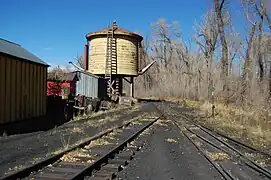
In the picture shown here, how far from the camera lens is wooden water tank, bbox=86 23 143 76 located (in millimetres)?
36344

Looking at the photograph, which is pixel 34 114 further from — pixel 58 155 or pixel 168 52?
pixel 168 52

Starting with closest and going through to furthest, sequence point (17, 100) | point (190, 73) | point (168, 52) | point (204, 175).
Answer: point (204, 175) → point (17, 100) → point (190, 73) → point (168, 52)

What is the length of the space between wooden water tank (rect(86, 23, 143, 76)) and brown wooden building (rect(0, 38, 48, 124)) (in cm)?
1771

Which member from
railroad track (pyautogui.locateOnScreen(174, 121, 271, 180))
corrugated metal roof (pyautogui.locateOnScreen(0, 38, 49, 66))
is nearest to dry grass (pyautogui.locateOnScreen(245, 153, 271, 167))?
railroad track (pyautogui.locateOnScreen(174, 121, 271, 180))

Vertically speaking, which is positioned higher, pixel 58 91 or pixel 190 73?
pixel 190 73

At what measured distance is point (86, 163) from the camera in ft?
25.3

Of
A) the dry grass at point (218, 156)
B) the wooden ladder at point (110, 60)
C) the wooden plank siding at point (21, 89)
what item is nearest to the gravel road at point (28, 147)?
the wooden plank siding at point (21, 89)

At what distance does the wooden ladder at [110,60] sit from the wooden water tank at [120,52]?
1.44 feet

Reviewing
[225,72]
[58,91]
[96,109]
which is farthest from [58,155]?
[225,72]

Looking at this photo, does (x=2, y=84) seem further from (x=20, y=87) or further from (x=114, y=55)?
(x=114, y=55)

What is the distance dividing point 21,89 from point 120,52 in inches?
832

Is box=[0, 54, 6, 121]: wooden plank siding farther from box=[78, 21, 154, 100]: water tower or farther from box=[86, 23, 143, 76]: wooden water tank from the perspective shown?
box=[86, 23, 143, 76]: wooden water tank

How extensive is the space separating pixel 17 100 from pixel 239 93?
21594mm

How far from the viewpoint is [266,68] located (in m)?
34.2
